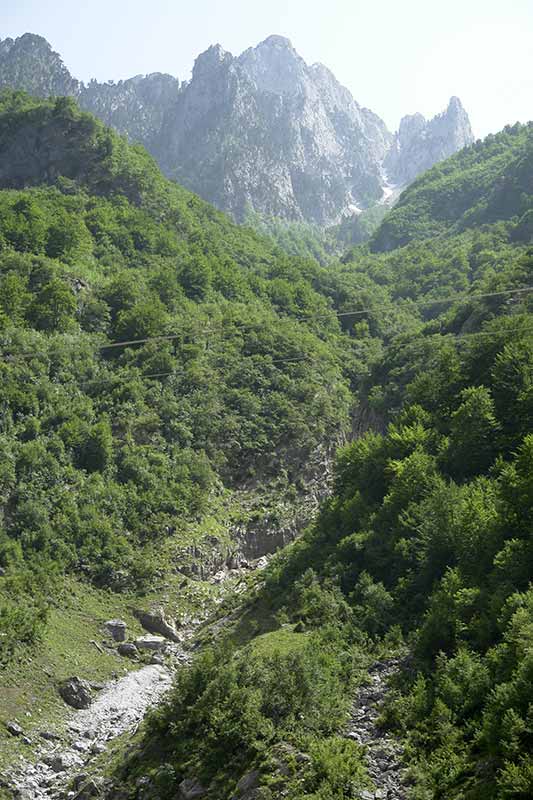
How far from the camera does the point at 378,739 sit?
72.2 ft

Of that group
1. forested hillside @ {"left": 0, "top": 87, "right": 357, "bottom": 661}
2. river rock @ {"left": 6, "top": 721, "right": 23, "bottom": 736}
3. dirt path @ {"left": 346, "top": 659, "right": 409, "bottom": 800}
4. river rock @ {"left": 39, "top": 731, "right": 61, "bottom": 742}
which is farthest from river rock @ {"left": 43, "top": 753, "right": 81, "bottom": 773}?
dirt path @ {"left": 346, "top": 659, "right": 409, "bottom": 800}

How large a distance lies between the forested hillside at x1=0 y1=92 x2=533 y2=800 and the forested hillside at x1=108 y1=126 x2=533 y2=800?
0.10m

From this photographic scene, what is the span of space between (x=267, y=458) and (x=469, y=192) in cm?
8407

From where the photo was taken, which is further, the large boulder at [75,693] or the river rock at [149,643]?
the river rock at [149,643]

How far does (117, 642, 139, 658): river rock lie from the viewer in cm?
3819

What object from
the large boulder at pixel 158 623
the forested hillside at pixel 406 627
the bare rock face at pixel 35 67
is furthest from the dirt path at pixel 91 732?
the bare rock face at pixel 35 67

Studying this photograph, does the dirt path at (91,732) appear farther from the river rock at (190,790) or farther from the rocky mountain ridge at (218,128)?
the rocky mountain ridge at (218,128)

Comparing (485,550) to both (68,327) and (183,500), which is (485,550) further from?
(68,327)

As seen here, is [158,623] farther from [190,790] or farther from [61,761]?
[190,790]

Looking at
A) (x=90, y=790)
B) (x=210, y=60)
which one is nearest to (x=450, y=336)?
(x=90, y=790)

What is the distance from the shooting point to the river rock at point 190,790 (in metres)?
22.6

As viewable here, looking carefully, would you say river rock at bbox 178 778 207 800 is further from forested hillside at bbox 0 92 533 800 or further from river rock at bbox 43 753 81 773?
river rock at bbox 43 753 81 773

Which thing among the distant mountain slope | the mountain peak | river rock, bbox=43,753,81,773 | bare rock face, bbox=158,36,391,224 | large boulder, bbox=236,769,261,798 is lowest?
river rock, bbox=43,753,81,773

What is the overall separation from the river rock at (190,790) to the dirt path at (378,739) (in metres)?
4.57
